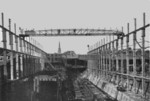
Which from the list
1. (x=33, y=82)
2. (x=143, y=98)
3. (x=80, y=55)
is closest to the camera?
(x=143, y=98)

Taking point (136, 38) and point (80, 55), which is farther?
point (80, 55)

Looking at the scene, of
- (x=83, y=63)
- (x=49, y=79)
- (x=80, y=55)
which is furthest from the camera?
(x=83, y=63)

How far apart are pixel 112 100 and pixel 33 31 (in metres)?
28.8

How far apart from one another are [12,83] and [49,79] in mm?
9409

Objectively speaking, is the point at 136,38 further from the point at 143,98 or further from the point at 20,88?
the point at 20,88

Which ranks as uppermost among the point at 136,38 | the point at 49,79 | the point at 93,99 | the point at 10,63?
the point at 136,38

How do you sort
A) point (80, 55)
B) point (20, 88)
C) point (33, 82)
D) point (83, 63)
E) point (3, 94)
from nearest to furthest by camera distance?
point (3, 94) → point (20, 88) → point (33, 82) → point (80, 55) → point (83, 63)

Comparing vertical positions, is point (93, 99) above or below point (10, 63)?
below

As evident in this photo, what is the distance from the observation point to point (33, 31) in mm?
47438

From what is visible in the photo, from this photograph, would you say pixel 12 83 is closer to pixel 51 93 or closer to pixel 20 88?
pixel 20 88

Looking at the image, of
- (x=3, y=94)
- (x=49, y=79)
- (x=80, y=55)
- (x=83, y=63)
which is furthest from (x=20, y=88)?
(x=83, y=63)

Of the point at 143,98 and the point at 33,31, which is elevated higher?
the point at 33,31

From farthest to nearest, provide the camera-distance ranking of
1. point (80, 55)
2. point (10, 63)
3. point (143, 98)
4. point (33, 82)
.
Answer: point (80, 55) → point (33, 82) → point (10, 63) → point (143, 98)

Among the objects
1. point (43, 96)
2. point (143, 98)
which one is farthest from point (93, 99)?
point (143, 98)
